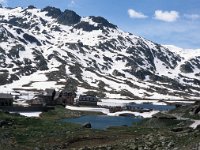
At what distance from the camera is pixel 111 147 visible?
164ft

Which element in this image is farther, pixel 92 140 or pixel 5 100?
pixel 5 100

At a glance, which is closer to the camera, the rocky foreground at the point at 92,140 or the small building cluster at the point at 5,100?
the rocky foreground at the point at 92,140

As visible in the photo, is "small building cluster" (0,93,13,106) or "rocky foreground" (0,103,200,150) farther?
"small building cluster" (0,93,13,106)

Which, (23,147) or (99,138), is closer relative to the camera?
(23,147)

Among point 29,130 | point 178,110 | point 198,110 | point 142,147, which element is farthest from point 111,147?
point 178,110

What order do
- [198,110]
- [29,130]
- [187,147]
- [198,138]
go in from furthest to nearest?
1. [198,110]
2. [29,130]
3. [198,138]
4. [187,147]

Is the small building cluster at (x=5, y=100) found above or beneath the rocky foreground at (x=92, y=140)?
above

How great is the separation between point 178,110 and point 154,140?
84213mm

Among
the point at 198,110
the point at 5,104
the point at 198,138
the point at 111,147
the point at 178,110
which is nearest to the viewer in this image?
the point at 198,138

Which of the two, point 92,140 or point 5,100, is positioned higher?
point 5,100

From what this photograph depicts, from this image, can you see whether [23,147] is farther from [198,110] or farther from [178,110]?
[178,110]

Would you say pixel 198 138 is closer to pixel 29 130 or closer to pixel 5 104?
pixel 29 130

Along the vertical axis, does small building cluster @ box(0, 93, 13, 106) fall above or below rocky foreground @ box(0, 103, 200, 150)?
above

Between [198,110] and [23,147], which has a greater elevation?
[198,110]
